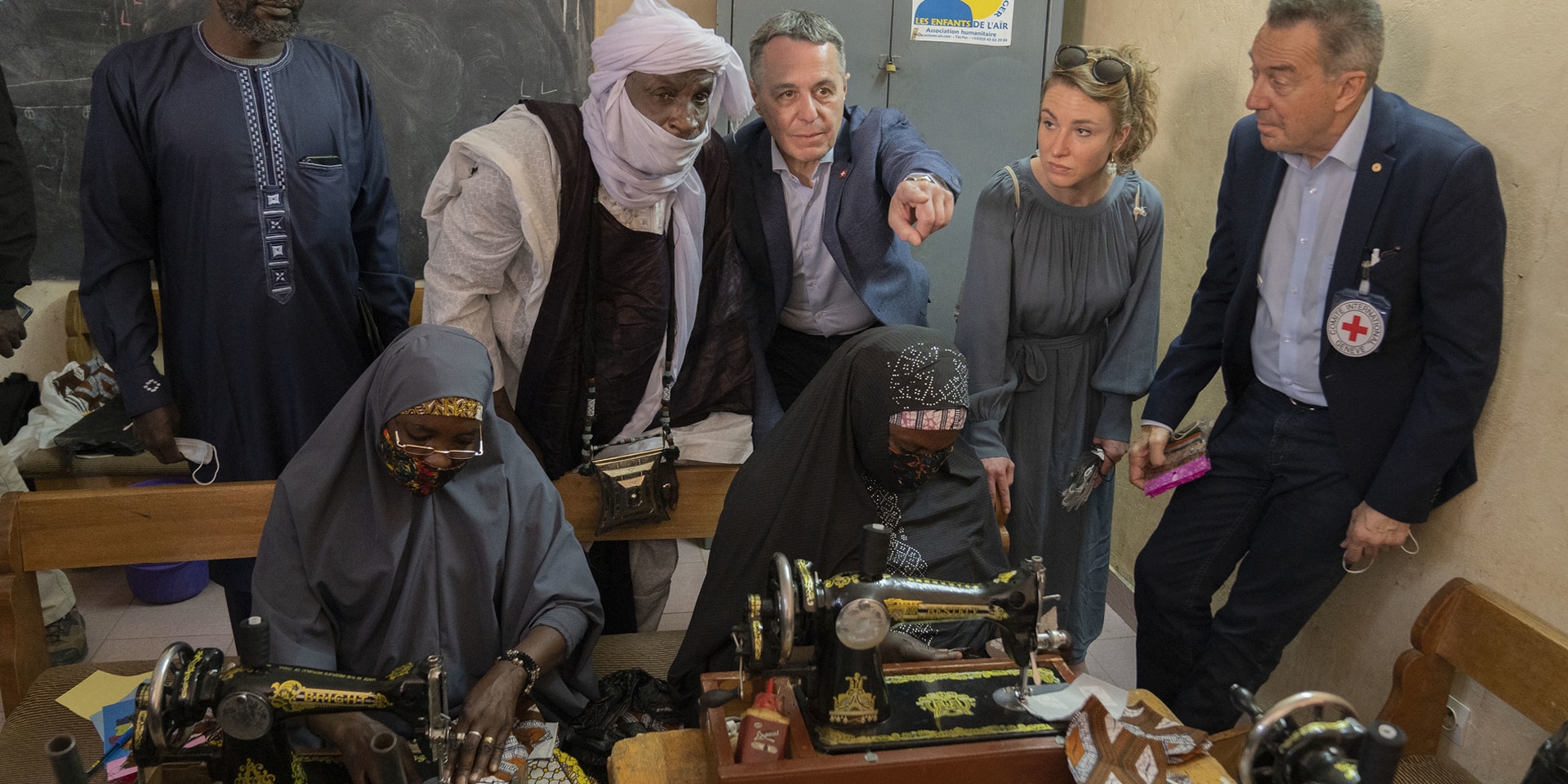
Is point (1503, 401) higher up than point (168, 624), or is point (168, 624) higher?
point (1503, 401)

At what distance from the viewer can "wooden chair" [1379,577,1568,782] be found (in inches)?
77.9

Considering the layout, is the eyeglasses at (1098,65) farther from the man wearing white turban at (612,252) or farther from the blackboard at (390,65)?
the blackboard at (390,65)

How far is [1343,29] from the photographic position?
7.11 ft

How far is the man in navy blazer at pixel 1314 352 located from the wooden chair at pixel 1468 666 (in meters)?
0.22

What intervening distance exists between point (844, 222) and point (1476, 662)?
161cm

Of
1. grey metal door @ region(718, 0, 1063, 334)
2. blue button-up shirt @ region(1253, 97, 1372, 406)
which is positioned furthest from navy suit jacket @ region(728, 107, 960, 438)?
grey metal door @ region(718, 0, 1063, 334)

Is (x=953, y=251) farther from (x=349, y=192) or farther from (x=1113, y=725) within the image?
(x=1113, y=725)

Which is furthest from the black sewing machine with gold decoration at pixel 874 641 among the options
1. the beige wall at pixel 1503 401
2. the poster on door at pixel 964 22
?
the poster on door at pixel 964 22

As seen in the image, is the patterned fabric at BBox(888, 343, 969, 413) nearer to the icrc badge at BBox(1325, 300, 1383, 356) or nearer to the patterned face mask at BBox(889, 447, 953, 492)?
the patterned face mask at BBox(889, 447, 953, 492)

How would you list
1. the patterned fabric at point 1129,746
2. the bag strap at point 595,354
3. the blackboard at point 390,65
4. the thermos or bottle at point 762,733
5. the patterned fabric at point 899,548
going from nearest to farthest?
the patterned fabric at point 1129,746 → the thermos or bottle at point 762,733 → the patterned fabric at point 899,548 → the bag strap at point 595,354 → the blackboard at point 390,65

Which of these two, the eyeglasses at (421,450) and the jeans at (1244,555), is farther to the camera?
the jeans at (1244,555)

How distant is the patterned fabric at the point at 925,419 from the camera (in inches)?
79.8

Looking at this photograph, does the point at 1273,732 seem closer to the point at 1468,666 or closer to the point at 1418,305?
the point at 1468,666

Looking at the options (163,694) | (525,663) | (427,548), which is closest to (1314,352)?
(525,663)
